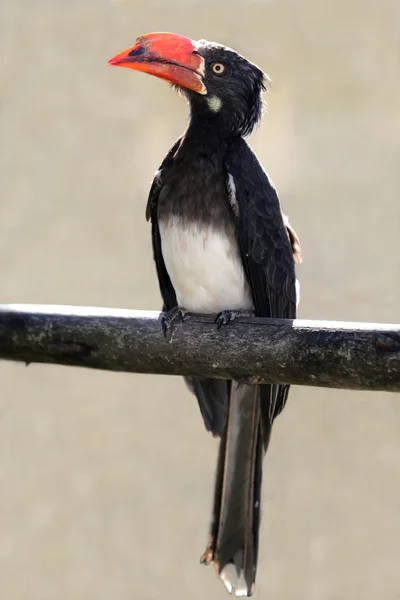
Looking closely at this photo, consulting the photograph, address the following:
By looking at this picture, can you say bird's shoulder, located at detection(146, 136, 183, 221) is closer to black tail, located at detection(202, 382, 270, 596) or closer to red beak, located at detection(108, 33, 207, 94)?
red beak, located at detection(108, 33, 207, 94)

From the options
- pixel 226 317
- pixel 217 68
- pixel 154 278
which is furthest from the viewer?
pixel 154 278

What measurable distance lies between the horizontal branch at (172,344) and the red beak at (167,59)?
0.70 metres

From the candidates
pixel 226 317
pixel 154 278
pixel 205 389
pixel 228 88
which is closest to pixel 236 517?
pixel 205 389

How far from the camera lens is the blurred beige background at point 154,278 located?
3.86 meters

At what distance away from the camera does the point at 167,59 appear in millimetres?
2391

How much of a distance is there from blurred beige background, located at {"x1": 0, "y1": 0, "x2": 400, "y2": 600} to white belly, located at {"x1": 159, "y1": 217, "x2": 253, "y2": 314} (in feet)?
4.90

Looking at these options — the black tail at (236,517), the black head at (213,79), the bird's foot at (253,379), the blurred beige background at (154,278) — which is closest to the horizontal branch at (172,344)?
the bird's foot at (253,379)

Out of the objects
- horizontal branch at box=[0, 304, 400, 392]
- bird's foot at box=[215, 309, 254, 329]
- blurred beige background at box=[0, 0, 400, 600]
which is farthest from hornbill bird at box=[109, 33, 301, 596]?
blurred beige background at box=[0, 0, 400, 600]

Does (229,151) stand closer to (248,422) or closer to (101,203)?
(248,422)

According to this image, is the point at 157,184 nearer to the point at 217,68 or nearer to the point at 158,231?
the point at 158,231

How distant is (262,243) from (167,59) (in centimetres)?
50

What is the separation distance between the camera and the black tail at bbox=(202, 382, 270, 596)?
92.0 inches

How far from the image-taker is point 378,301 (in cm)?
399

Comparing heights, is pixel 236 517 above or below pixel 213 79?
below
